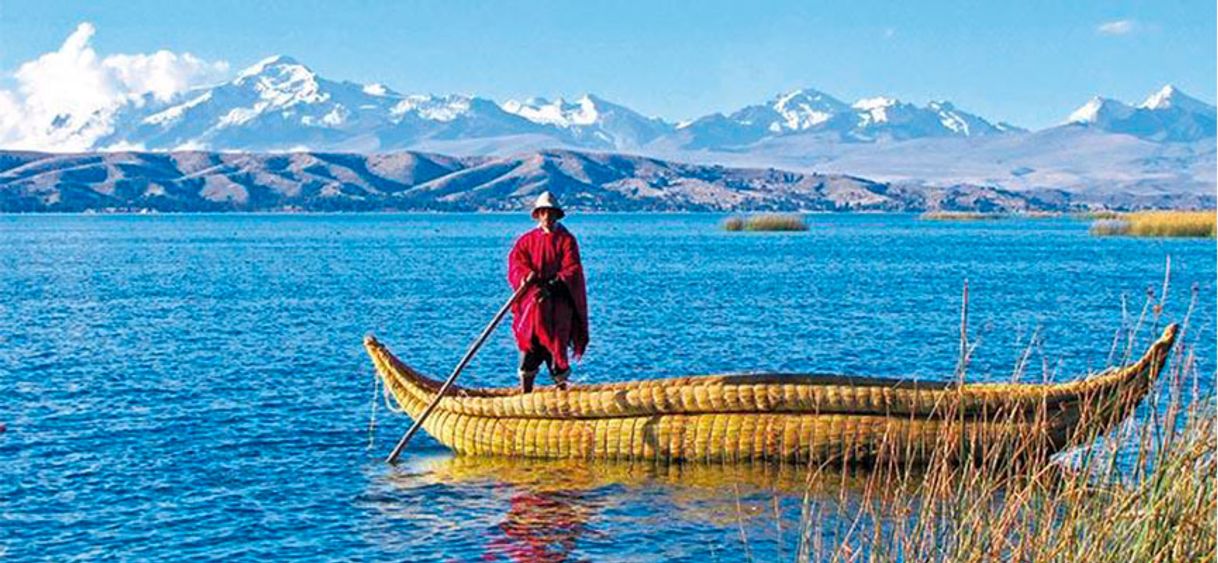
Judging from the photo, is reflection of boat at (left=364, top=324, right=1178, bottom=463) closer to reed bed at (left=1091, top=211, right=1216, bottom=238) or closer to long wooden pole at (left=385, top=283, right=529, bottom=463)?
long wooden pole at (left=385, top=283, right=529, bottom=463)

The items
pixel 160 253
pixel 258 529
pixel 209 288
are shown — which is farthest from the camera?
pixel 160 253

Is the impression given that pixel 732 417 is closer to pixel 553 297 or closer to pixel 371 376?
pixel 553 297

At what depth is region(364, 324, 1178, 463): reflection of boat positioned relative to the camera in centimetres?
1415

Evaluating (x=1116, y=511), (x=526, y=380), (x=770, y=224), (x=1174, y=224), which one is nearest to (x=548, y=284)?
(x=526, y=380)

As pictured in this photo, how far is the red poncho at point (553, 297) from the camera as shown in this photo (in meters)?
15.9

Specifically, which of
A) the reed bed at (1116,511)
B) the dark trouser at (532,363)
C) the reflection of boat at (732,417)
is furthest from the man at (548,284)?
the reed bed at (1116,511)

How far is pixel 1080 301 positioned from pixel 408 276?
24902 mm

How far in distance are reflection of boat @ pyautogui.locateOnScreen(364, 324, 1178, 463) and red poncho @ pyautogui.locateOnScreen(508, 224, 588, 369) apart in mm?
571

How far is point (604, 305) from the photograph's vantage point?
42188 millimetres

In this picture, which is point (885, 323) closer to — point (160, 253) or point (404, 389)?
point (404, 389)

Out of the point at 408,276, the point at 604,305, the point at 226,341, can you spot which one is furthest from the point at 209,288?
the point at 226,341

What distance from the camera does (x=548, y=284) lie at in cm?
1597

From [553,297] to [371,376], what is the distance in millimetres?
9261

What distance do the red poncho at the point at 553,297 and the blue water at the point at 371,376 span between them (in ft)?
4.18
